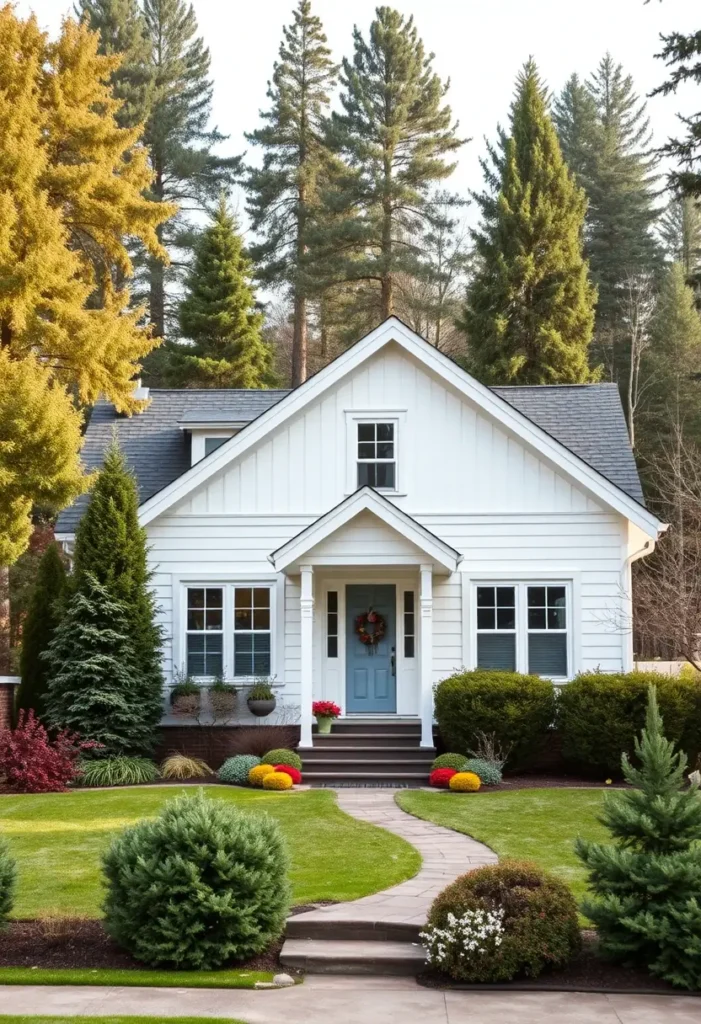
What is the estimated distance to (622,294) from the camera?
4375cm

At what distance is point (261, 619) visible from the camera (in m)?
20.2

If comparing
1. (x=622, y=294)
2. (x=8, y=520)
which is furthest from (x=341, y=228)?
(x=8, y=520)

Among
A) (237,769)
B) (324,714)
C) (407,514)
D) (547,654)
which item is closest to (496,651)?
(547,654)

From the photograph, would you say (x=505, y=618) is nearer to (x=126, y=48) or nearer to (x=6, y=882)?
(x=6, y=882)

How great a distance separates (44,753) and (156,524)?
14.8 ft

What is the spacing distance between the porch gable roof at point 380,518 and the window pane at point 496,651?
171cm

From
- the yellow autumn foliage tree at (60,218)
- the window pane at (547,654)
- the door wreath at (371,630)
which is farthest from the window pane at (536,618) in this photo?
the yellow autumn foliage tree at (60,218)

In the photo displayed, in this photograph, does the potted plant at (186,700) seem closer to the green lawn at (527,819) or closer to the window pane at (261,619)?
the window pane at (261,619)

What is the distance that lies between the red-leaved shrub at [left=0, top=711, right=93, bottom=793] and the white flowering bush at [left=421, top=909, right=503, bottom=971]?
9705 mm

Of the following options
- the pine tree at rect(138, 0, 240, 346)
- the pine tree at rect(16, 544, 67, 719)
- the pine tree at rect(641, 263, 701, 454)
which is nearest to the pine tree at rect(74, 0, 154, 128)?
the pine tree at rect(138, 0, 240, 346)

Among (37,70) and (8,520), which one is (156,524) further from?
(37,70)

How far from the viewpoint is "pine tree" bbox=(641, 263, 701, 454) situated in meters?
38.3

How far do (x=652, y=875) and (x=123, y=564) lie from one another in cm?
1222

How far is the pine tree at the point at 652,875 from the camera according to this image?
8.21 metres
